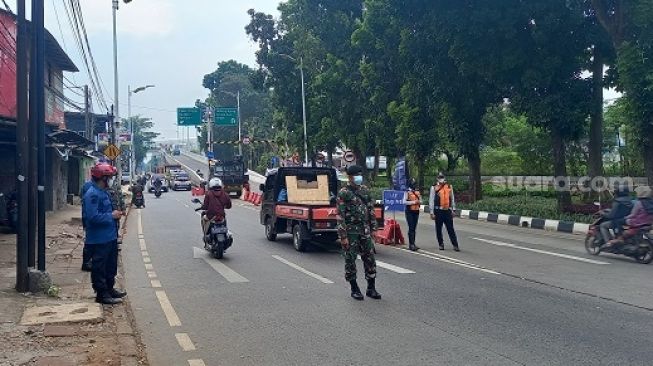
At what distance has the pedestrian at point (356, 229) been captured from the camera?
8984 mm

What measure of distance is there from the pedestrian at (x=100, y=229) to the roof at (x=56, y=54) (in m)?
17.2

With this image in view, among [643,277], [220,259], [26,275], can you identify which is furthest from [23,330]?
[643,277]

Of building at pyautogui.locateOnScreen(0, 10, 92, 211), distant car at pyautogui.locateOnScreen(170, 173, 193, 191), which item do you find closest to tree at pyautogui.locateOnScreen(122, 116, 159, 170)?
distant car at pyautogui.locateOnScreen(170, 173, 193, 191)

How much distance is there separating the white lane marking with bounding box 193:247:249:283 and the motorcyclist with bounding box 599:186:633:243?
7719 millimetres

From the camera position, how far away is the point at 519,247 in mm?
15648

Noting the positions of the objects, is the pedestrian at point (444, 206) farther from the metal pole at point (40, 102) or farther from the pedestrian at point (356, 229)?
the metal pole at point (40, 102)

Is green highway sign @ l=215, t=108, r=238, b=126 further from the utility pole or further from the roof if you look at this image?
the utility pole

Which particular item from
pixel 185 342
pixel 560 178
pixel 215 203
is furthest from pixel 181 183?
pixel 185 342

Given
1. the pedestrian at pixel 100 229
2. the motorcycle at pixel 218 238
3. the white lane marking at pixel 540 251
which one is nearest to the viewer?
the pedestrian at pixel 100 229

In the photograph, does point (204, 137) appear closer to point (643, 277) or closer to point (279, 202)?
point (279, 202)

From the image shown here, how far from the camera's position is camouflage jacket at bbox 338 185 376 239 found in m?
9.03

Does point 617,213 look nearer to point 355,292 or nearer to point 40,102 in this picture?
point 355,292

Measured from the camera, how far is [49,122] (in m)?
25.0

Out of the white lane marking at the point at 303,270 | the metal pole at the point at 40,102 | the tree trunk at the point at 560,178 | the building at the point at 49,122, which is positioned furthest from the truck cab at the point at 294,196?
the tree trunk at the point at 560,178
